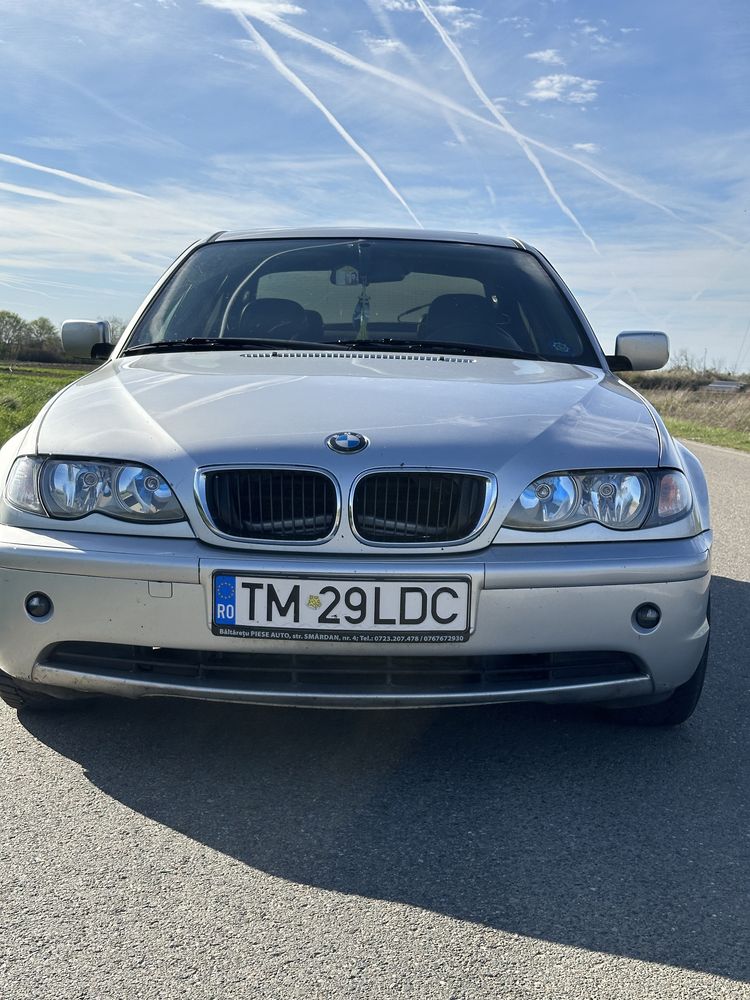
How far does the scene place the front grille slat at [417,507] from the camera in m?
2.91

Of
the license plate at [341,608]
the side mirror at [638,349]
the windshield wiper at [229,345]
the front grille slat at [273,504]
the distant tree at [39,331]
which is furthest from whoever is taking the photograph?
the distant tree at [39,331]

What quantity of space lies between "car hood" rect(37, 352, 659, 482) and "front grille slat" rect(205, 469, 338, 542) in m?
0.05

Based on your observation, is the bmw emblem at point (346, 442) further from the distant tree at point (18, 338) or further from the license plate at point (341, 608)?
the distant tree at point (18, 338)

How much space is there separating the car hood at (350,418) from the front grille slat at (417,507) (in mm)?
42

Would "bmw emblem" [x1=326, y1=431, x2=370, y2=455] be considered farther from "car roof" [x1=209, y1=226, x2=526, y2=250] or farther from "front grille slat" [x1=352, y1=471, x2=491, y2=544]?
"car roof" [x1=209, y1=226, x2=526, y2=250]

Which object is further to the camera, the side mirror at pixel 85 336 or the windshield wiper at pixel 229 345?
the side mirror at pixel 85 336

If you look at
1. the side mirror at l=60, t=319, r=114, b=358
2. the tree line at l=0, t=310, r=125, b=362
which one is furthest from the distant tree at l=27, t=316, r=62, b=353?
the side mirror at l=60, t=319, r=114, b=358

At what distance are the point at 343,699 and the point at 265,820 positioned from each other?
35cm

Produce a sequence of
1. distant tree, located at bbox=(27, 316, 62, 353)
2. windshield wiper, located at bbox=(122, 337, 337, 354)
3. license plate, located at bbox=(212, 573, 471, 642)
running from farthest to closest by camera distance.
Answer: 1. distant tree, located at bbox=(27, 316, 62, 353)
2. windshield wiper, located at bbox=(122, 337, 337, 354)
3. license plate, located at bbox=(212, 573, 471, 642)

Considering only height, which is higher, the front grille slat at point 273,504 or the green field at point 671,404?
the front grille slat at point 273,504

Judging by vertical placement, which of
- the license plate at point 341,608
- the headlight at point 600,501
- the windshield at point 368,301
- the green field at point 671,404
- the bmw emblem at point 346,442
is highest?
the windshield at point 368,301

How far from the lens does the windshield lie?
4.20m

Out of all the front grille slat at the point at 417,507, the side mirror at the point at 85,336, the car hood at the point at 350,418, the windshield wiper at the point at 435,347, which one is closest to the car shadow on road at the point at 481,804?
the front grille slat at the point at 417,507

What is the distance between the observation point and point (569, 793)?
296 cm
